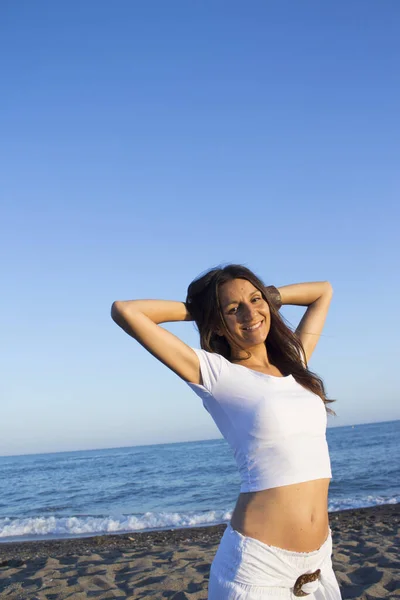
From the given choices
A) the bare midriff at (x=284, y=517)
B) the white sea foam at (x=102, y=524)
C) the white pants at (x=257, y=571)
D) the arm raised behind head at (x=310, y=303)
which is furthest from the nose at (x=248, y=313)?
the white sea foam at (x=102, y=524)

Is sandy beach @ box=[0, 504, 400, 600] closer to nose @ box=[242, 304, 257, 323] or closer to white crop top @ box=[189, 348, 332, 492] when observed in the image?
white crop top @ box=[189, 348, 332, 492]

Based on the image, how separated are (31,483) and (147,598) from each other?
27287mm

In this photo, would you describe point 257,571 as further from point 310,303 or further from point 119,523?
point 119,523

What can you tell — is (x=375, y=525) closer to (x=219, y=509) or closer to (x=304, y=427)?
(x=219, y=509)

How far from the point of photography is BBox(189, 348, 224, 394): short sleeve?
90.0 inches

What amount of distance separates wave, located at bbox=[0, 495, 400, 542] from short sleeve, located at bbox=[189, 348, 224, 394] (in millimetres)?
11687

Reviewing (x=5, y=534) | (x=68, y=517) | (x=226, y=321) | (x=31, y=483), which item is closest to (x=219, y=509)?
(x=68, y=517)

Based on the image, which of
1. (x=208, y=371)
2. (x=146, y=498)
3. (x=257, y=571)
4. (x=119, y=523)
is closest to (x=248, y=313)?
(x=208, y=371)

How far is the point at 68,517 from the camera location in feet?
53.9

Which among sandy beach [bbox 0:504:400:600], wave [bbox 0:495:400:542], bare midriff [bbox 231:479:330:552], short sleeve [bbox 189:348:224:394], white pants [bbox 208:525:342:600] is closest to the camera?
white pants [bbox 208:525:342:600]

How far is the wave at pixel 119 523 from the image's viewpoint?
13414mm

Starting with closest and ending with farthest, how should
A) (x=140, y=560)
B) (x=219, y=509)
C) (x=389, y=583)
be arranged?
(x=389, y=583) < (x=140, y=560) < (x=219, y=509)

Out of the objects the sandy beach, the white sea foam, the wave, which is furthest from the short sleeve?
the white sea foam

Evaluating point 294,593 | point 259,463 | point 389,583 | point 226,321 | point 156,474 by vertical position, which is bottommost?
point 156,474
